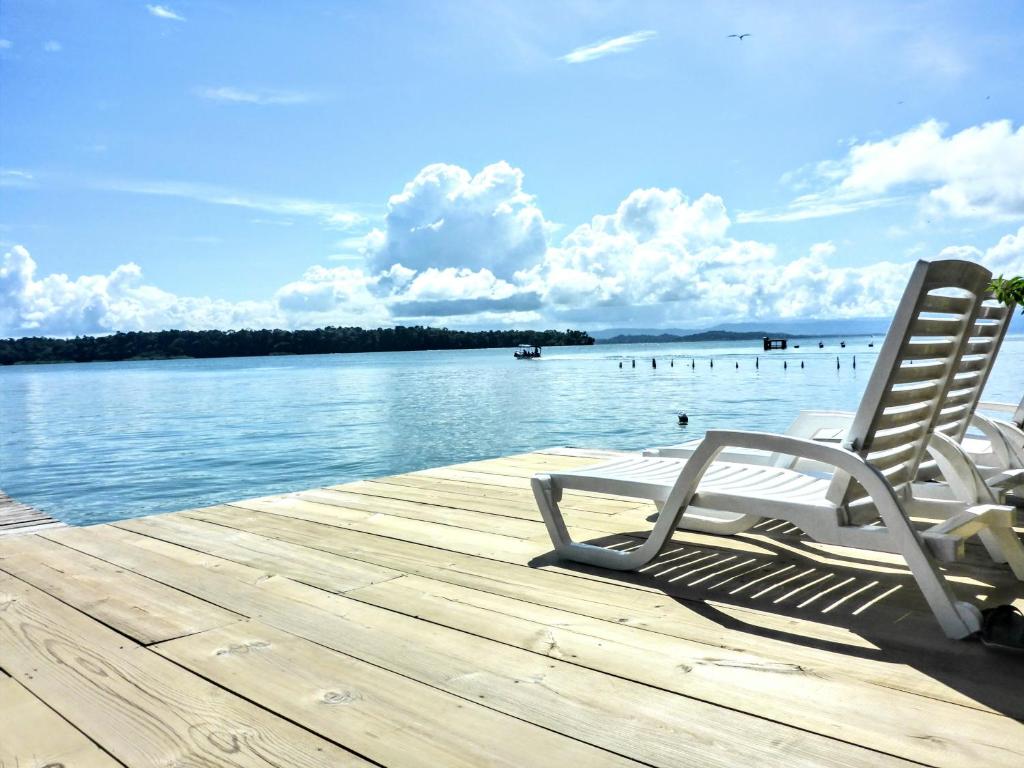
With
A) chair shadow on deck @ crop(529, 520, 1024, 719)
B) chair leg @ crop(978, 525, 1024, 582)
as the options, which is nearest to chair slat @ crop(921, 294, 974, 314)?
chair leg @ crop(978, 525, 1024, 582)

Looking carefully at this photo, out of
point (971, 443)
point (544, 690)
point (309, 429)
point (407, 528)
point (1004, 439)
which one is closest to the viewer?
point (544, 690)

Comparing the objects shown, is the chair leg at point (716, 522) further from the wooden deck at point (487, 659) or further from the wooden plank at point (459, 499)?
the wooden plank at point (459, 499)

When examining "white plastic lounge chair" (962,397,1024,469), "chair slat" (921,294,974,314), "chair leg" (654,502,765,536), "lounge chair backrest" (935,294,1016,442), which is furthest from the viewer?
"white plastic lounge chair" (962,397,1024,469)

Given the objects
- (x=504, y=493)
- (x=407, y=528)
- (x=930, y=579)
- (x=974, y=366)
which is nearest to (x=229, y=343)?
(x=504, y=493)

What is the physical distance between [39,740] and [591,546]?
2.07 meters

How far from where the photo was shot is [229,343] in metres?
112

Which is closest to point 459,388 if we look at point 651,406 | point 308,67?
point 651,406

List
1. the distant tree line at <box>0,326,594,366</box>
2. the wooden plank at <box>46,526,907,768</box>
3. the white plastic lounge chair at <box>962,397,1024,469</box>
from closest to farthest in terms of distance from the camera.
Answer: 1. the wooden plank at <box>46,526,907,768</box>
2. the white plastic lounge chair at <box>962,397,1024,469</box>
3. the distant tree line at <box>0,326,594,366</box>

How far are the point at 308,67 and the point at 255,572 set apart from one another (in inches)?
1469

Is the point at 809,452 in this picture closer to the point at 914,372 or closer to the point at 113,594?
the point at 914,372

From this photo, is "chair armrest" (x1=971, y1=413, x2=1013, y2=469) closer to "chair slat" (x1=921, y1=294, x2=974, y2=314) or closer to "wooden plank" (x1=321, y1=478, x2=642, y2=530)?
"chair slat" (x1=921, y1=294, x2=974, y2=314)

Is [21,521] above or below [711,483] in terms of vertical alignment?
below

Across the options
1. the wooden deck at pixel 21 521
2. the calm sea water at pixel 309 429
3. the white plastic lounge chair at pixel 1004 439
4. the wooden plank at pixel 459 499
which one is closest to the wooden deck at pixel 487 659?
the wooden plank at pixel 459 499

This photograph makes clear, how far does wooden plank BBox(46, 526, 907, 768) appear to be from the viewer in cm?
174
